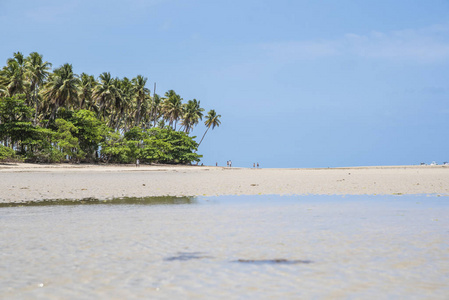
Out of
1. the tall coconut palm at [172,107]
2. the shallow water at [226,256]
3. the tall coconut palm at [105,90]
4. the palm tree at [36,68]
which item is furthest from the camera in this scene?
the tall coconut palm at [172,107]

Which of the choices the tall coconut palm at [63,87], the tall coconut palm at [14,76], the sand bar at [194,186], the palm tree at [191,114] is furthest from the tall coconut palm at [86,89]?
the sand bar at [194,186]

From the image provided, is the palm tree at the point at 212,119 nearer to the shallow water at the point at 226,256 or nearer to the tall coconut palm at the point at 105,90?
the tall coconut palm at the point at 105,90

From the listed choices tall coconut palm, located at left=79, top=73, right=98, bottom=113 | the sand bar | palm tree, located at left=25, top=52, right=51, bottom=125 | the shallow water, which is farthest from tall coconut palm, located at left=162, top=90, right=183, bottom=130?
the shallow water

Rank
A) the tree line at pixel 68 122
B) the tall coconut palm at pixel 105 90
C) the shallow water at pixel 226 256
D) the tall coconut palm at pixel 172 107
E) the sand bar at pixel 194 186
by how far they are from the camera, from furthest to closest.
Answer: the tall coconut palm at pixel 172 107 → the tall coconut palm at pixel 105 90 → the tree line at pixel 68 122 → the sand bar at pixel 194 186 → the shallow water at pixel 226 256

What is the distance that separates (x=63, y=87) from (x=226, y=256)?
66942 mm

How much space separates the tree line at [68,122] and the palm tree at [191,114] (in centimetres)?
1757

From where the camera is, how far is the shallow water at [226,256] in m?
4.25

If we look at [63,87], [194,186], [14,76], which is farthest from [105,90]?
[194,186]

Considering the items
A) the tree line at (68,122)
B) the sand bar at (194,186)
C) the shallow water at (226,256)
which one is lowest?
the shallow water at (226,256)

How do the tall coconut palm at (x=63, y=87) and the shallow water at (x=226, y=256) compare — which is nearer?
the shallow water at (x=226, y=256)

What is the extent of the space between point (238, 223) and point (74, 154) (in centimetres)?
6011

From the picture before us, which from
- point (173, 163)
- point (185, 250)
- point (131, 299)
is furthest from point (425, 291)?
point (173, 163)

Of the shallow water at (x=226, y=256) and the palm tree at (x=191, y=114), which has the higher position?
the palm tree at (x=191, y=114)

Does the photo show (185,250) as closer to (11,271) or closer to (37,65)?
(11,271)
